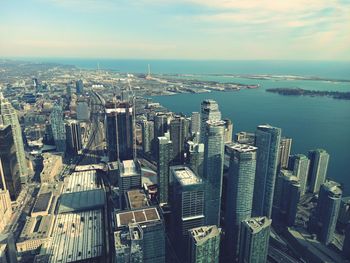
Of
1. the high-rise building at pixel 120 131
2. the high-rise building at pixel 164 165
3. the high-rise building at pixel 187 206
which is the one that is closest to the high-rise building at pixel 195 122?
the high-rise building at pixel 120 131

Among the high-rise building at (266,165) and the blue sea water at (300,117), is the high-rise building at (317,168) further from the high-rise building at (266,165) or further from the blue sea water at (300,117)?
the high-rise building at (266,165)

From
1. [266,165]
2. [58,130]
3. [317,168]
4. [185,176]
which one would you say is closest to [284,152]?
[317,168]

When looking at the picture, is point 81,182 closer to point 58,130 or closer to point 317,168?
point 58,130

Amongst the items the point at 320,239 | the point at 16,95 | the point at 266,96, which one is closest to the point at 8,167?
the point at 320,239

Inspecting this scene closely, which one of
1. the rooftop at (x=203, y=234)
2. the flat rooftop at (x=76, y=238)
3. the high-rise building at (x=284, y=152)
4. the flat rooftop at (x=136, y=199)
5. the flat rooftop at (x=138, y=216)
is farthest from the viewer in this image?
the high-rise building at (x=284, y=152)

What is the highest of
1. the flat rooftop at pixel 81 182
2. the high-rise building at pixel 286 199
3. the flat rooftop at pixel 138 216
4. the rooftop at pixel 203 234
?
the rooftop at pixel 203 234

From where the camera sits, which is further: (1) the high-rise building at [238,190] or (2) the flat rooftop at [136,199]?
(2) the flat rooftop at [136,199]

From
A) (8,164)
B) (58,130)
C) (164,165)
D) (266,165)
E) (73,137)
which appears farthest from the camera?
(58,130)

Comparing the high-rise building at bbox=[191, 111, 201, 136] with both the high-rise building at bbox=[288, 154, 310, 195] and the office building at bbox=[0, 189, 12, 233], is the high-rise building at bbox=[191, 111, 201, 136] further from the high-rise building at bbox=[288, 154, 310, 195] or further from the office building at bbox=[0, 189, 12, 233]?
the office building at bbox=[0, 189, 12, 233]
